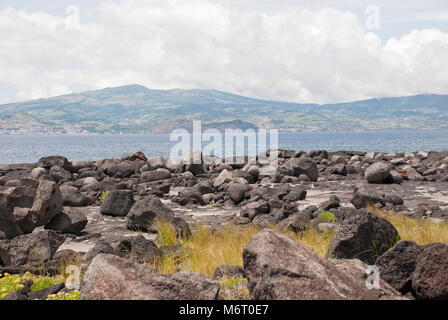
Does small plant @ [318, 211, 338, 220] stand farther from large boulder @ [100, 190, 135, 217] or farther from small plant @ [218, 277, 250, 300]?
large boulder @ [100, 190, 135, 217]

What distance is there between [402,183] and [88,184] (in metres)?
14.8

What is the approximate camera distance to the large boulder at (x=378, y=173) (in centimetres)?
2031

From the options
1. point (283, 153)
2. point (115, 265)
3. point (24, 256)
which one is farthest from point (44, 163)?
point (115, 265)

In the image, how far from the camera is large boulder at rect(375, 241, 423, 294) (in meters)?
5.62

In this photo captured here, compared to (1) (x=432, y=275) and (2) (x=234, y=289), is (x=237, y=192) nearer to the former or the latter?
(2) (x=234, y=289)

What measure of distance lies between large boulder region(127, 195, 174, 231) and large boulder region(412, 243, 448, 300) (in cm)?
712

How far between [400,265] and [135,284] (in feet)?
11.5

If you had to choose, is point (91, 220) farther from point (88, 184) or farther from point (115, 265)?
point (115, 265)

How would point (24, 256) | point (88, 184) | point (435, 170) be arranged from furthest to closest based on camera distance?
point (435, 170), point (88, 184), point (24, 256)


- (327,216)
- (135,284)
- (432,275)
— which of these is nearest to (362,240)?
(432,275)
